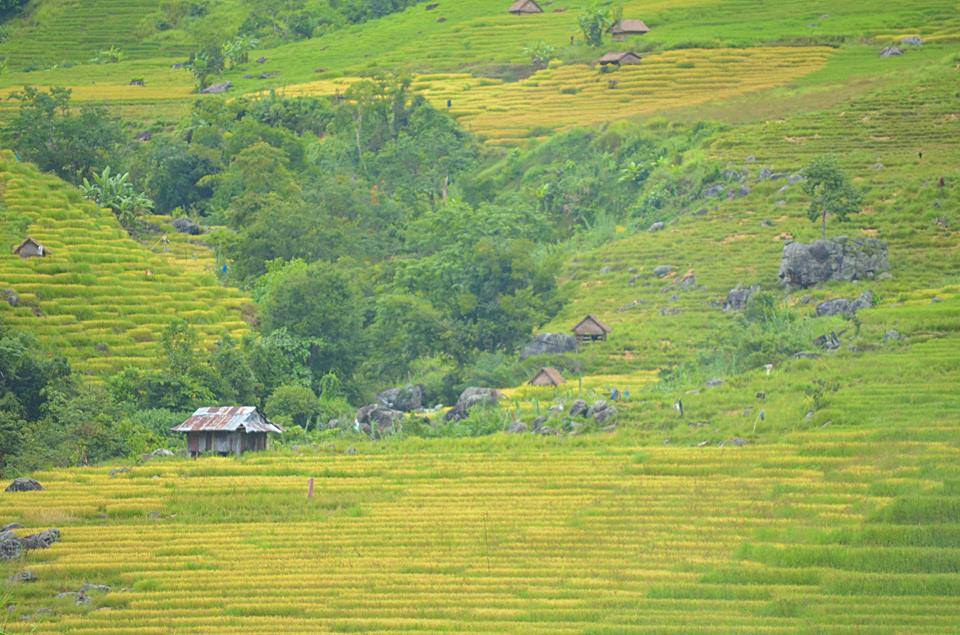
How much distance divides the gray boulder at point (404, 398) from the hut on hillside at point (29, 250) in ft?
42.7

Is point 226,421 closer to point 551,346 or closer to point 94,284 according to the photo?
point 551,346

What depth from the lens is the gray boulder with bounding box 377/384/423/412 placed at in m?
49.4

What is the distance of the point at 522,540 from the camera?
104 ft

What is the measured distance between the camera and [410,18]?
96625 mm

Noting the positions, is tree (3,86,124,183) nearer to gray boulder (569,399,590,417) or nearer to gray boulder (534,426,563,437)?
gray boulder (569,399,590,417)

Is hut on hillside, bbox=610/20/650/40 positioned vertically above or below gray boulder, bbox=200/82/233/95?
above

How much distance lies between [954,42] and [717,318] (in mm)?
30860

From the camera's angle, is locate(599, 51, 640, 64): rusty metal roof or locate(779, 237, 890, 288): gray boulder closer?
locate(779, 237, 890, 288): gray boulder

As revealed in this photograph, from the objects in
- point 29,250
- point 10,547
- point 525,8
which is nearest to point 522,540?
point 10,547

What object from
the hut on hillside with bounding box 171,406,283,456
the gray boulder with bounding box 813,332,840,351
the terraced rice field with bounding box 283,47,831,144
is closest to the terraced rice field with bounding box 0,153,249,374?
the hut on hillside with bounding box 171,406,283,456

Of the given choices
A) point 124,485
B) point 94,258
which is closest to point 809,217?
point 94,258

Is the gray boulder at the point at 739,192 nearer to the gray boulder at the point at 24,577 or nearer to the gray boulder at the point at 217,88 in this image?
the gray boulder at the point at 217,88

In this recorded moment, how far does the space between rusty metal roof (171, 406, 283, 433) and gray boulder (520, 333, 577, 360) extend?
37.4 feet

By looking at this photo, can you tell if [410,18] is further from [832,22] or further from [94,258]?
[94,258]
